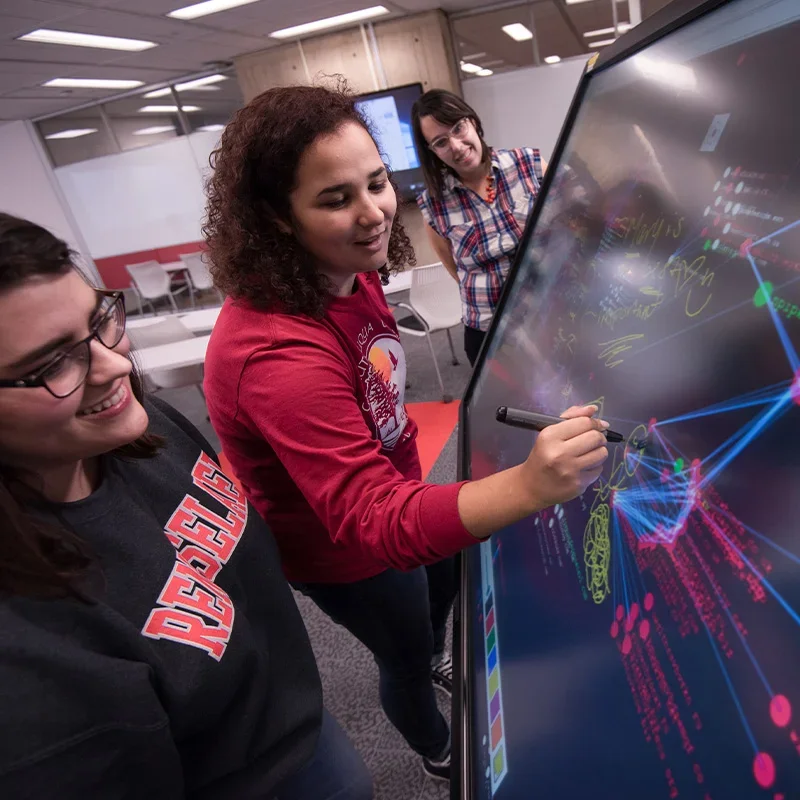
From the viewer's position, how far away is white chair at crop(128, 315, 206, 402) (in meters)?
3.49

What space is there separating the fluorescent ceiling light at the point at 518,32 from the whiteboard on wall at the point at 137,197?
13.7 ft

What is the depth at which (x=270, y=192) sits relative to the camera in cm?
81

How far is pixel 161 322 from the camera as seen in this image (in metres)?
3.77

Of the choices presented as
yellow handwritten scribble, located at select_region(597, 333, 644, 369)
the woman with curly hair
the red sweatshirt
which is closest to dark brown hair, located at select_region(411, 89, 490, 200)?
the woman with curly hair

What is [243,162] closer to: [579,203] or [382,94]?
[579,203]

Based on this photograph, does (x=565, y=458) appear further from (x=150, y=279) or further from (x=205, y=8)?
(x=150, y=279)

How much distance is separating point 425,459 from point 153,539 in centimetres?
231

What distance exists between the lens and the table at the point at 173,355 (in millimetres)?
3199

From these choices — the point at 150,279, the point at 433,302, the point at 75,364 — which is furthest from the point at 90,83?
the point at 75,364

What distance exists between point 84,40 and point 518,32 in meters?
4.02

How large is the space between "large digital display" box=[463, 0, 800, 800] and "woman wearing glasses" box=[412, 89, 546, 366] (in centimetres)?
127

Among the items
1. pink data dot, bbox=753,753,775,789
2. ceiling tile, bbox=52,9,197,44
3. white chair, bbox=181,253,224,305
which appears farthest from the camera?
white chair, bbox=181,253,224,305

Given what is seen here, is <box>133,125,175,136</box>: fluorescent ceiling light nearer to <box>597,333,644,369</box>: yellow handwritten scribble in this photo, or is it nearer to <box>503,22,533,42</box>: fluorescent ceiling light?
<box>503,22,533,42</box>: fluorescent ceiling light

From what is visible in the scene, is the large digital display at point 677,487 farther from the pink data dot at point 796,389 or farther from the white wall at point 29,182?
the white wall at point 29,182
